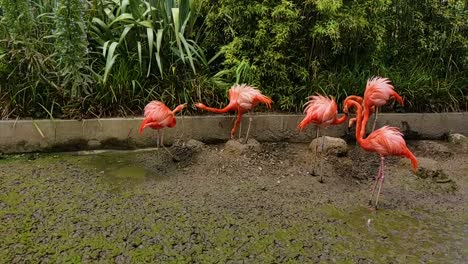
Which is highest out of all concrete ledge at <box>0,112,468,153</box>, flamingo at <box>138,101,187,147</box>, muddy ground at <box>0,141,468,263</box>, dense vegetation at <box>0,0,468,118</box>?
dense vegetation at <box>0,0,468,118</box>

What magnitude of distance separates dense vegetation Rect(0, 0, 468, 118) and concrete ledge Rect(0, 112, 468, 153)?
0.46 feet

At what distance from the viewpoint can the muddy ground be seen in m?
2.31

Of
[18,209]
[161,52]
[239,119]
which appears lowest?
[18,209]

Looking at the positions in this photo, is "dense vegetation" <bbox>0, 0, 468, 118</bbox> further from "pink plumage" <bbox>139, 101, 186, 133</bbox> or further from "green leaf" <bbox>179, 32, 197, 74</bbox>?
"pink plumage" <bbox>139, 101, 186, 133</bbox>

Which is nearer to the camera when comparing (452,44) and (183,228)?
(183,228)

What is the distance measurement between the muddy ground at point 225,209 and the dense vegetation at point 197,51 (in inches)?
22.7

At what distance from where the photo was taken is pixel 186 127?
395 cm

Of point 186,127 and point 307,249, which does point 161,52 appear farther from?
point 307,249

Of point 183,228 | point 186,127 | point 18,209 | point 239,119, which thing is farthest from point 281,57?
point 18,209

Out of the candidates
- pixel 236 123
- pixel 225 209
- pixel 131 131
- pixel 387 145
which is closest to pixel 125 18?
pixel 131 131

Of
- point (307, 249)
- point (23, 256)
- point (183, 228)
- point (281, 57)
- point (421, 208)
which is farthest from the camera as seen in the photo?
point (281, 57)

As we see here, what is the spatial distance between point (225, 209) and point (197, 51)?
6.45 feet

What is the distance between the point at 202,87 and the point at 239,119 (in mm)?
593

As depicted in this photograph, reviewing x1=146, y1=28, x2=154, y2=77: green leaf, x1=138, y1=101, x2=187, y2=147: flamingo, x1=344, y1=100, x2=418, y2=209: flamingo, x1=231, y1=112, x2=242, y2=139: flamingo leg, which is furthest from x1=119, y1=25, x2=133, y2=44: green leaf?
x1=344, y1=100, x2=418, y2=209: flamingo
